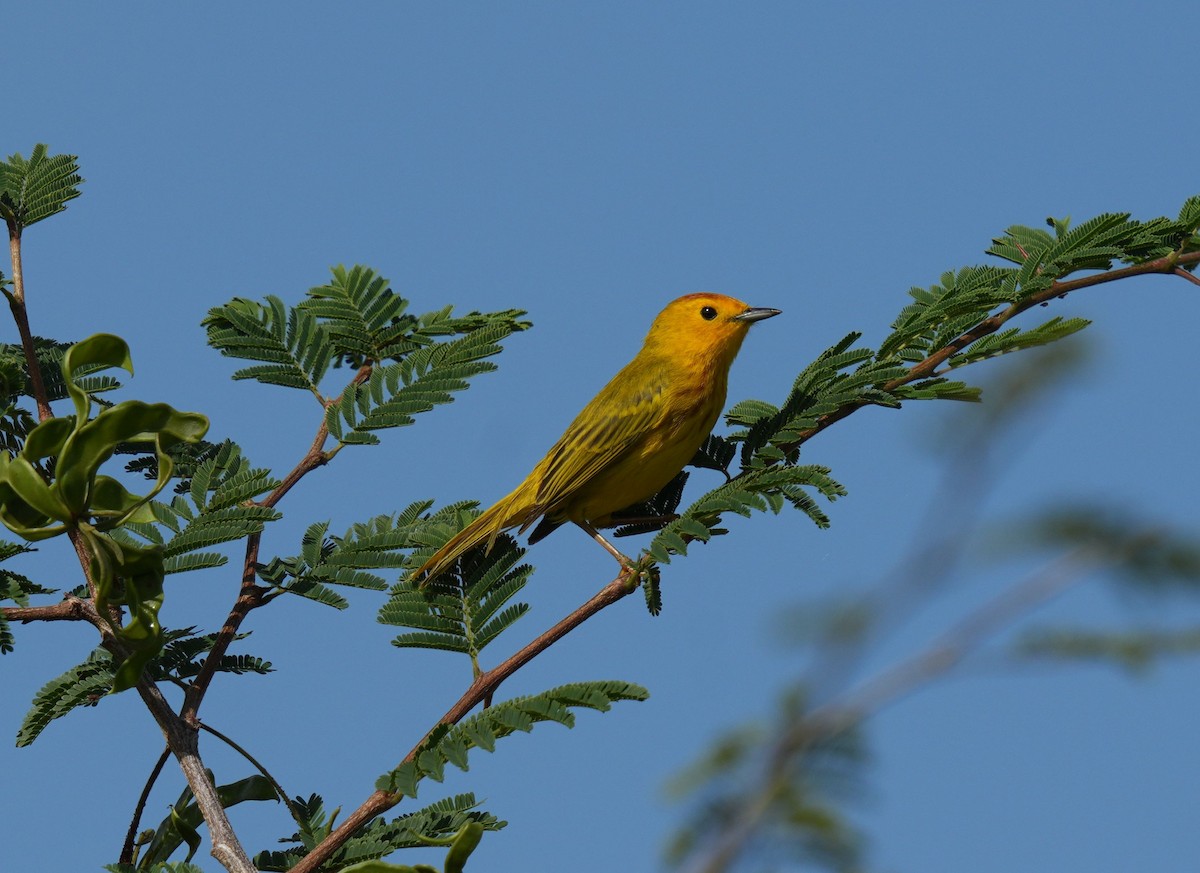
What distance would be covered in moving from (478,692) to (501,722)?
0.13m

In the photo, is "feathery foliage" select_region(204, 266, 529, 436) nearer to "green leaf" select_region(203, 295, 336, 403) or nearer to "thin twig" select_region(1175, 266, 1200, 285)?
"green leaf" select_region(203, 295, 336, 403)

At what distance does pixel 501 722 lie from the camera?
261cm

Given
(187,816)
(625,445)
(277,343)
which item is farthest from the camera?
(625,445)

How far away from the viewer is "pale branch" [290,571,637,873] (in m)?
2.43

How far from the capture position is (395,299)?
4.35 meters

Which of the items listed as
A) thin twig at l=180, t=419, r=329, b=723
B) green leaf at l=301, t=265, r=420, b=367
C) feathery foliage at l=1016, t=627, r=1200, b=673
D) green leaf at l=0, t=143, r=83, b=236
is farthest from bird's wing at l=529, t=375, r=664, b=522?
feathery foliage at l=1016, t=627, r=1200, b=673

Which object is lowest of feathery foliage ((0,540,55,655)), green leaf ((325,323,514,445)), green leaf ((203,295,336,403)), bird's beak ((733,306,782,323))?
feathery foliage ((0,540,55,655))

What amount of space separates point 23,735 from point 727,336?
13.3 feet

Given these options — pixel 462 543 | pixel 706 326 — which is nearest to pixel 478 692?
pixel 462 543

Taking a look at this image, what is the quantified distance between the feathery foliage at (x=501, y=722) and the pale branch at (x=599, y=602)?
35 mm

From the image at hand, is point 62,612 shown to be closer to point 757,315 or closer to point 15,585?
point 15,585

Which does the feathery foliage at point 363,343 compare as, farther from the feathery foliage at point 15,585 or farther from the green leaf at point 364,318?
the feathery foliage at point 15,585

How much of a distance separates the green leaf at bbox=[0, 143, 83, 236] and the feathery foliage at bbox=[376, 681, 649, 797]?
2.05m

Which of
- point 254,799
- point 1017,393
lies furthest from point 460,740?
point 1017,393
